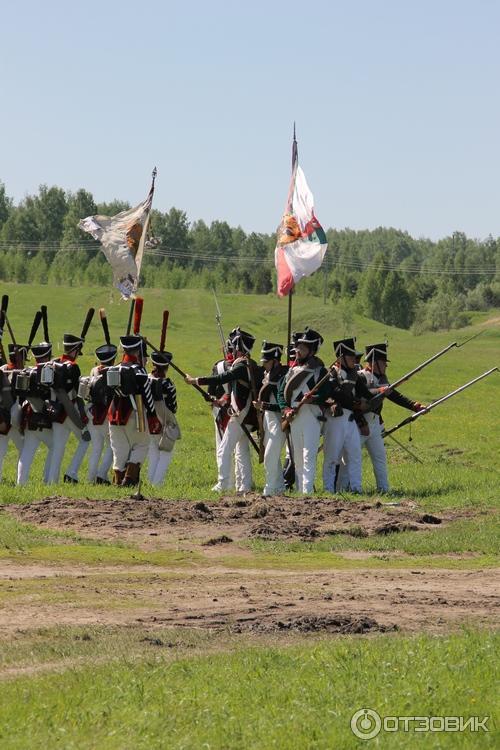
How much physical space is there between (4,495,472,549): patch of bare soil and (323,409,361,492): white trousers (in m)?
1.91

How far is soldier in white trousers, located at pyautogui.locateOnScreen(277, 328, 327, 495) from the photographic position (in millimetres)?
18906

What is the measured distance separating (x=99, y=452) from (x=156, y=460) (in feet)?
3.24

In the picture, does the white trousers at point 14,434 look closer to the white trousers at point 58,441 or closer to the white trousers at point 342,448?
the white trousers at point 58,441

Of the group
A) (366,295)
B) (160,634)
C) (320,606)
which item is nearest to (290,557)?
(320,606)

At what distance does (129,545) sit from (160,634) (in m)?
4.47

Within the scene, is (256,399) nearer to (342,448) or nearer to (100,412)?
(342,448)

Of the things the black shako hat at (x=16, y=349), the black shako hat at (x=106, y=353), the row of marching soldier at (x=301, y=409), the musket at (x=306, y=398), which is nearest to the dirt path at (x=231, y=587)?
the musket at (x=306, y=398)

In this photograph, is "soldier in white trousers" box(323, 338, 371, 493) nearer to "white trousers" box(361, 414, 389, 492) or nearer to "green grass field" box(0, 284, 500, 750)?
"white trousers" box(361, 414, 389, 492)

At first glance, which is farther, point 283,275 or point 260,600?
point 283,275

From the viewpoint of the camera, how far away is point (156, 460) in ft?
65.5

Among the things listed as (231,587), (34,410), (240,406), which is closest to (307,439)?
(240,406)

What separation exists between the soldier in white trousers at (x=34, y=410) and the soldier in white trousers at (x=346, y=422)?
152 inches

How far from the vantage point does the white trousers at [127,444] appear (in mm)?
19516

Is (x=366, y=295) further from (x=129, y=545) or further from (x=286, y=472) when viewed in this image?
(x=129, y=545)
